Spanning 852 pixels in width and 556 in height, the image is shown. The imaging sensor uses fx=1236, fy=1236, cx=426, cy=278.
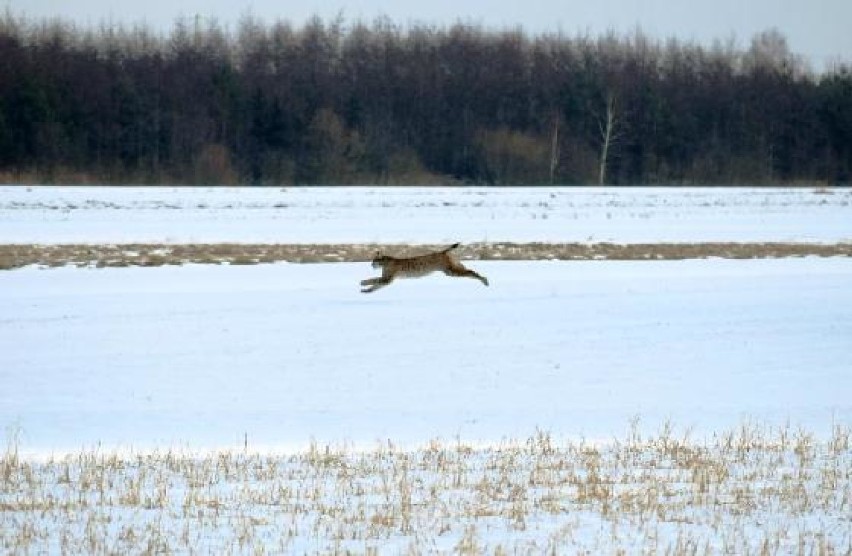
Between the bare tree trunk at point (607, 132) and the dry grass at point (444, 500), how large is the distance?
6087cm

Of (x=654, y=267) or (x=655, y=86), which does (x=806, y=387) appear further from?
(x=655, y=86)

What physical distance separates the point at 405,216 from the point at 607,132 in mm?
35865

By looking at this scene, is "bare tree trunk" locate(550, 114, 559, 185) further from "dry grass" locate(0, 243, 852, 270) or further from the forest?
"dry grass" locate(0, 243, 852, 270)

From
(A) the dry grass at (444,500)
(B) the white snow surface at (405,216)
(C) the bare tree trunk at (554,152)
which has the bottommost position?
(A) the dry grass at (444,500)

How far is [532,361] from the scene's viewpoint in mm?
14695

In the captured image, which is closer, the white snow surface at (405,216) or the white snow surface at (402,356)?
the white snow surface at (402,356)

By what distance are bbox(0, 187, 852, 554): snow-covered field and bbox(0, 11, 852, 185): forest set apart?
36282 millimetres

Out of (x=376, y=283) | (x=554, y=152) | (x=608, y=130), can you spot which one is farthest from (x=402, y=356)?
(x=608, y=130)

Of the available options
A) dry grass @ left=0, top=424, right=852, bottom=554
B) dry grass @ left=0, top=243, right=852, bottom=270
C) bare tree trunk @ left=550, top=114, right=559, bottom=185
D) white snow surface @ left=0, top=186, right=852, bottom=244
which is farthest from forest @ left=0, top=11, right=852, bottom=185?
dry grass @ left=0, top=424, right=852, bottom=554

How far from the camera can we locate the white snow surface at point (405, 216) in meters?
30.7

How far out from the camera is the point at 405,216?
37969 millimetres

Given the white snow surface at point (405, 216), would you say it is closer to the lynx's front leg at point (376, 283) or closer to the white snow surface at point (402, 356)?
the white snow surface at point (402, 356)

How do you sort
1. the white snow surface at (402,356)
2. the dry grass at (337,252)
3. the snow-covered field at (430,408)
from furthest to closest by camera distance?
the dry grass at (337,252), the white snow surface at (402,356), the snow-covered field at (430,408)

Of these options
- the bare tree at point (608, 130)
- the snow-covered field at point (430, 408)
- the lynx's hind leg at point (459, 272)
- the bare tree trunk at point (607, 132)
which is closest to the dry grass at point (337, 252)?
the snow-covered field at point (430, 408)
